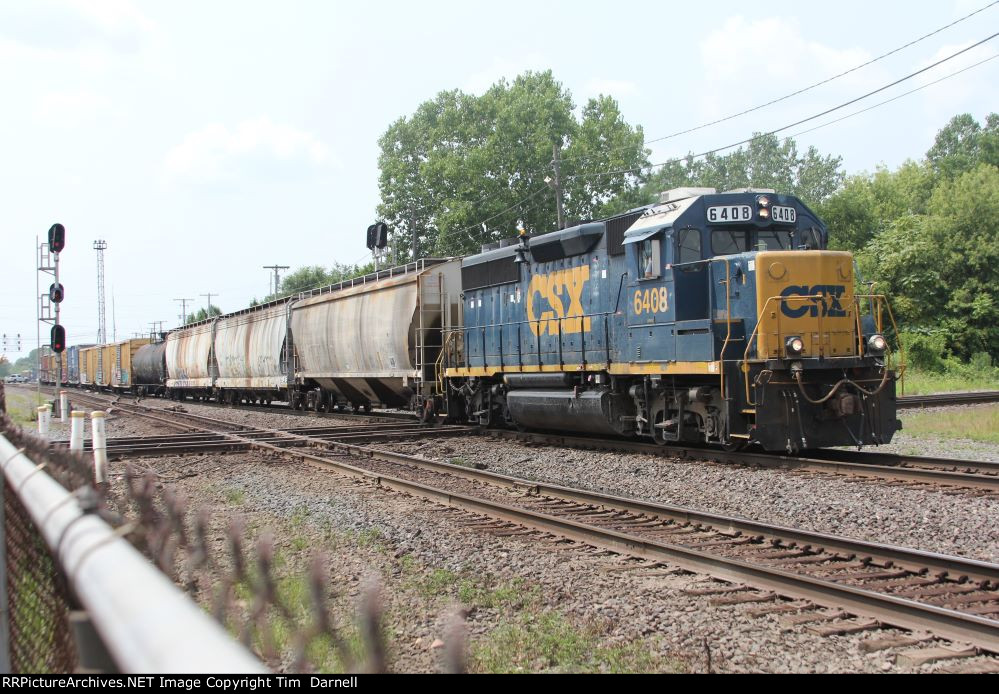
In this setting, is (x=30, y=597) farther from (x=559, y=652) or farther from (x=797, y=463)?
(x=797, y=463)

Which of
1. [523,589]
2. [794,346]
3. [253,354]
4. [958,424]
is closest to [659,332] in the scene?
[794,346]

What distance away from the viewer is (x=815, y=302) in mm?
11812

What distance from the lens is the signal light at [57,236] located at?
2175cm

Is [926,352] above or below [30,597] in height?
above

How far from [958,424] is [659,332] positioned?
8984mm

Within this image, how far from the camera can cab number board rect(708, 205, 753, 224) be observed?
12.7 metres

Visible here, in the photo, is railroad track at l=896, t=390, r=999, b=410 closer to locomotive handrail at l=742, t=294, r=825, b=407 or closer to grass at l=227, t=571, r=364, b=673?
locomotive handrail at l=742, t=294, r=825, b=407

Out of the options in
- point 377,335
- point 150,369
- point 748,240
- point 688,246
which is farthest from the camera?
point 150,369

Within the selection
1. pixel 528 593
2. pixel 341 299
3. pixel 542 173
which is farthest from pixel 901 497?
pixel 542 173

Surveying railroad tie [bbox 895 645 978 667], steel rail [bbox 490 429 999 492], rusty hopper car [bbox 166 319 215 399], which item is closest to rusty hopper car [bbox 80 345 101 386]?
rusty hopper car [bbox 166 319 215 399]

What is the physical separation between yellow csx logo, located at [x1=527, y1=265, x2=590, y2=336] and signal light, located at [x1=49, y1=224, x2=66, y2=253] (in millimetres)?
12927

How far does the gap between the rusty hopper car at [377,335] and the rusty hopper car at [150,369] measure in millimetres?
20700

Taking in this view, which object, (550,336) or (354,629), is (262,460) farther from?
(354,629)
